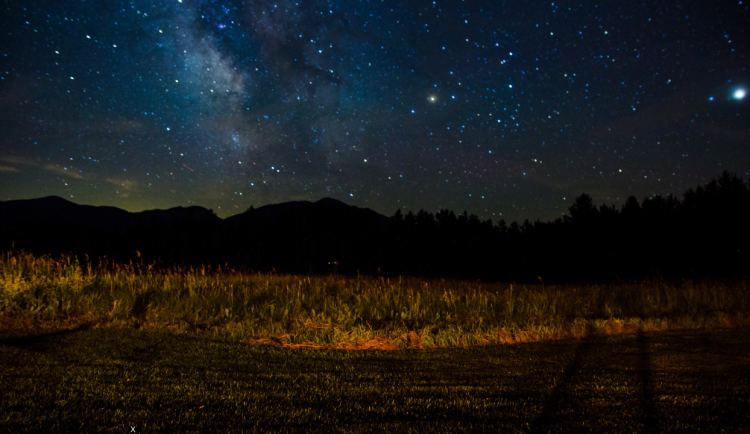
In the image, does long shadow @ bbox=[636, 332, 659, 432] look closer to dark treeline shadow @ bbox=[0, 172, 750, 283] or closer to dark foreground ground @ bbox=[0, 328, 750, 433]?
dark foreground ground @ bbox=[0, 328, 750, 433]

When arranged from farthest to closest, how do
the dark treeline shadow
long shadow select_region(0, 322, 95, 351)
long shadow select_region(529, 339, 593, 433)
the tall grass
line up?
the dark treeline shadow → the tall grass → long shadow select_region(0, 322, 95, 351) → long shadow select_region(529, 339, 593, 433)

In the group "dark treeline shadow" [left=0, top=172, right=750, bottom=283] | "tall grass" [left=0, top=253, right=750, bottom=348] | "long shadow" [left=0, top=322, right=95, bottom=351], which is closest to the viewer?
"long shadow" [left=0, top=322, right=95, bottom=351]

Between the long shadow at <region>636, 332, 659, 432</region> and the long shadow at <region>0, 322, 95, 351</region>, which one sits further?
the long shadow at <region>0, 322, 95, 351</region>

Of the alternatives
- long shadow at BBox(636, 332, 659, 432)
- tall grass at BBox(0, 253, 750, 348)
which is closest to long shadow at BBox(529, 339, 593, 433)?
long shadow at BBox(636, 332, 659, 432)

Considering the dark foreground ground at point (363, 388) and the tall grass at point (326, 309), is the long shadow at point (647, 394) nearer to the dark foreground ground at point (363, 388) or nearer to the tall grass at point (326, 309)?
the dark foreground ground at point (363, 388)

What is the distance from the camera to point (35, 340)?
5590 millimetres

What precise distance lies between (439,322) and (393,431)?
554 centimetres

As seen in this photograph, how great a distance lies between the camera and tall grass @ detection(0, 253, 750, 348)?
695cm

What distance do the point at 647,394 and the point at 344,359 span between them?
124 inches

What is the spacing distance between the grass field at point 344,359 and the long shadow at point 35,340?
0.04 meters

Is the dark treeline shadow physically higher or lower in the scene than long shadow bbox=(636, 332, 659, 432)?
higher

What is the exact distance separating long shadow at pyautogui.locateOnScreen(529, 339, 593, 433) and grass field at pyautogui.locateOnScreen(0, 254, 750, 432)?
0.07 feet

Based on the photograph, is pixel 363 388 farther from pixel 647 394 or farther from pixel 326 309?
pixel 326 309

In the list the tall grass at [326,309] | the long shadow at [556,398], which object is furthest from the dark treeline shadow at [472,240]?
the long shadow at [556,398]
